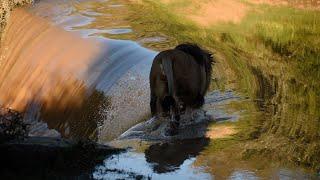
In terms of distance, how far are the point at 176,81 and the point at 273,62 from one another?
23.4 ft

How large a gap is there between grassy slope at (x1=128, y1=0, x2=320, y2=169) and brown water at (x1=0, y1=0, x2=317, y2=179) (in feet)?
1.99

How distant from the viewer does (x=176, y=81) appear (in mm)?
10031

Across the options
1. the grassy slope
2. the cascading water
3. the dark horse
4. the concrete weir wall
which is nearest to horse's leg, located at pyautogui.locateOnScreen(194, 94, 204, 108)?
the dark horse

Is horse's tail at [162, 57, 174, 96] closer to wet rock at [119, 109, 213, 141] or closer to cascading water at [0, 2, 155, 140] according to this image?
wet rock at [119, 109, 213, 141]

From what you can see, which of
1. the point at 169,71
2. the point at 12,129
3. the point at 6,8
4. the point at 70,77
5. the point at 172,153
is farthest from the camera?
the point at 6,8

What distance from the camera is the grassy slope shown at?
9.84 metres

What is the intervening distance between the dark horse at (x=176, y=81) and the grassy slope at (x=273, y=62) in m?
1.06

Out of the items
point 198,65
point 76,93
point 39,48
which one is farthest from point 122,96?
point 39,48

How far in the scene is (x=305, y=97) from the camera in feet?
42.6

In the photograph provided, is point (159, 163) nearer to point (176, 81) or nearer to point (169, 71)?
point (169, 71)

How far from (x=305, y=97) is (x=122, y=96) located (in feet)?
11.7

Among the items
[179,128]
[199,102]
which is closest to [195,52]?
[199,102]

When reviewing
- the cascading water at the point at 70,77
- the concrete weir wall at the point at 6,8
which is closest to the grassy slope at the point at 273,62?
the cascading water at the point at 70,77

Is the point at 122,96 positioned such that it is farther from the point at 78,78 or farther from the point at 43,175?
the point at 43,175
